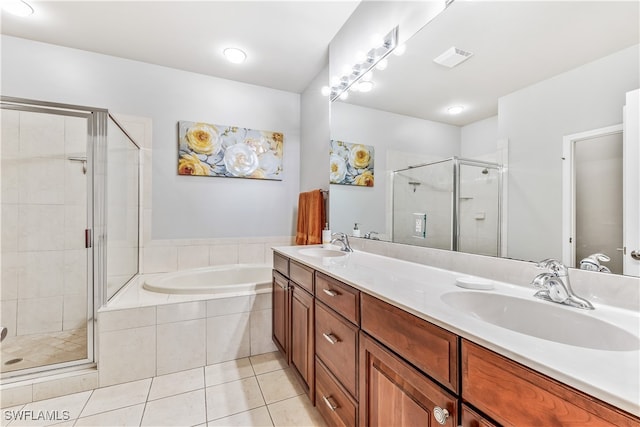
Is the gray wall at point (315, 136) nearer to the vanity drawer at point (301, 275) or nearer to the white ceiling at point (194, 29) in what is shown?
the white ceiling at point (194, 29)

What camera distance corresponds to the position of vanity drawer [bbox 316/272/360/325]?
103cm

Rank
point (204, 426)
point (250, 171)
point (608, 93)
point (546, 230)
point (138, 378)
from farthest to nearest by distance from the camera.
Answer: point (250, 171)
point (138, 378)
point (204, 426)
point (546, 230)
point (608, 93)

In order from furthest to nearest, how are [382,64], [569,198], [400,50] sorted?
[382,64] → [400,50] → [569,198]

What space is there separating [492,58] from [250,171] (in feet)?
7.45

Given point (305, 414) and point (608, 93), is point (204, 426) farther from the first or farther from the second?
point (608, 93)

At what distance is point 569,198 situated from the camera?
2.91 feet

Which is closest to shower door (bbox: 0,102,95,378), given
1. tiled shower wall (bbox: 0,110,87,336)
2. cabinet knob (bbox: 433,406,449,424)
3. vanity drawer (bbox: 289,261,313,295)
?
tiled shower wall (bbox: 0,110,87,336)

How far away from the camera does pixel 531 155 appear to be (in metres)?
1.00

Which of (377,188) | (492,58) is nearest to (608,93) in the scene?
(492,58)

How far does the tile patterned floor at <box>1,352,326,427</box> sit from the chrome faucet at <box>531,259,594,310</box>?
1218 millimetres

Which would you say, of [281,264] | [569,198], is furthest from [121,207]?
[569,198]

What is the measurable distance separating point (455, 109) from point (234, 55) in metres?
1.99

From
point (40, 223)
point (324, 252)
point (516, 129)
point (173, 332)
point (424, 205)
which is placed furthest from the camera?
point (40, 223)

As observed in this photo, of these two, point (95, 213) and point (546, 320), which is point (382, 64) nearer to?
point (546, 320)
